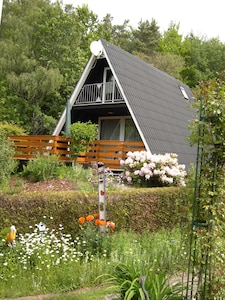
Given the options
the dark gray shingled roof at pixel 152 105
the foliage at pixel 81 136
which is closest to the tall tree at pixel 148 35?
the dark gray shingled roof at pixel 152 105

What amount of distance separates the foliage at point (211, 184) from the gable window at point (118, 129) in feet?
39.6

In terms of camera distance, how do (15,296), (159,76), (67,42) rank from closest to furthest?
(15,296), (159,76), (67,42)

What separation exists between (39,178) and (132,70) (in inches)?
282

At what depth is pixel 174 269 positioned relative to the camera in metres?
5.60

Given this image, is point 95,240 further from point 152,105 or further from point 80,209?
point 152,105

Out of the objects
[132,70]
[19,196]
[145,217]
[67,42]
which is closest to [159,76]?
[132,70]

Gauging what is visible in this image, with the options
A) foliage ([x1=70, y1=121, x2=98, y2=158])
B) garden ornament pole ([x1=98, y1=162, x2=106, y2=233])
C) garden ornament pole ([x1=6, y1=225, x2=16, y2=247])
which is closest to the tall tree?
foliage ([x1=70, y1=121, x2=98, y2=158])

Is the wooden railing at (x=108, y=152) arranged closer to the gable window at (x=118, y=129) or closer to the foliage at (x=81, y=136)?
the foliage at (x=81, y=136)

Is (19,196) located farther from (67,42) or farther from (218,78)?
(67,42)

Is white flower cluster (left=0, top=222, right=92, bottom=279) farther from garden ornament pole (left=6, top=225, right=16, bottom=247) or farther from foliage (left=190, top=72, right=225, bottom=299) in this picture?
foliage (left=190, top=72, right=225, bottom=299)

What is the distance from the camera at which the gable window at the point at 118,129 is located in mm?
16139

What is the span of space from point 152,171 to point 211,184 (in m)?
7.80

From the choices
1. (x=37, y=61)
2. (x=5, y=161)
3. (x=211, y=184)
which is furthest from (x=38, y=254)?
(x=37, y=61)

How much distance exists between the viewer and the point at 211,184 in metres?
3.50
